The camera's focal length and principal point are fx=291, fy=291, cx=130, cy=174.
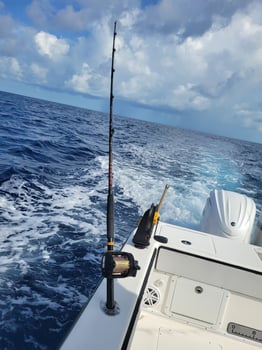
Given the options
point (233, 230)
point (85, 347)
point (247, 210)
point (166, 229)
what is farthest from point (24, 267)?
point (247, 210)

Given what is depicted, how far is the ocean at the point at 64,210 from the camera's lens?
2502mm

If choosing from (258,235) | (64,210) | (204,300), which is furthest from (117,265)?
(64,210)

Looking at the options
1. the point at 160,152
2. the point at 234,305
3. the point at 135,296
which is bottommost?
the point at 160,152

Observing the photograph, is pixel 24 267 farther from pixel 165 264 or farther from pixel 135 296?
pixel 135 296

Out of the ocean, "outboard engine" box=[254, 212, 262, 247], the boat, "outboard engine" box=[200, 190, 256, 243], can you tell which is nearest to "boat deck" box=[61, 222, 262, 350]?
the boat

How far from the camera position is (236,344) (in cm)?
218

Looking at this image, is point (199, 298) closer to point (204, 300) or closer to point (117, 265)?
point (204, 300)

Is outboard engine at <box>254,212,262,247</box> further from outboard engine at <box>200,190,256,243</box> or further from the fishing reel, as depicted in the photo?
the fishing reel

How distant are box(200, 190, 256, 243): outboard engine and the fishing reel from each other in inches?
87.2

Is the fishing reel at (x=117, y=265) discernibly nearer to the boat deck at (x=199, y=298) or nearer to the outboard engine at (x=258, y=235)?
the boat deck at (x=199, y=298)

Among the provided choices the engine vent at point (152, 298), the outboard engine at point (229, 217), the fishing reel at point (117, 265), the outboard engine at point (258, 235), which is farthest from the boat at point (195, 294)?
the outboard engine at point (258, 235)

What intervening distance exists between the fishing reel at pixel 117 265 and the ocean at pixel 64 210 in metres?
0.98

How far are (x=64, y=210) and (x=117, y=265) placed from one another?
3.48 m

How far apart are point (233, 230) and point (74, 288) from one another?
6.08 ft
